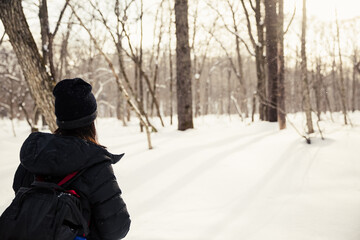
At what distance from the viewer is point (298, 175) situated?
3525mm

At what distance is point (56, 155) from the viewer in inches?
46.2

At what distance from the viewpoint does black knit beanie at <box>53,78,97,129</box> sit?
1.33 meters

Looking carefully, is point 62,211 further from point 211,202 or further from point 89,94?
point 211,202

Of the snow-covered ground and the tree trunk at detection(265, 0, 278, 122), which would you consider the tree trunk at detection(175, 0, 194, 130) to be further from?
the tree trunk at detection(265, 0, 278, 122)

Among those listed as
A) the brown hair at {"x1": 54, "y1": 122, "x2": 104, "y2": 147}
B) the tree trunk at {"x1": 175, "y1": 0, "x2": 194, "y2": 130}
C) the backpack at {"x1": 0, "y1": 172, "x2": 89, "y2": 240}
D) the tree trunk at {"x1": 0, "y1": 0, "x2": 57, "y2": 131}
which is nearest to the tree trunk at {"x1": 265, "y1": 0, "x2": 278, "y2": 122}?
the tree trunk at {"x1": 175, "y1": 0, "x2": 194, "y2": 130}

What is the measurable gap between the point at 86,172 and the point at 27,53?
3781mm

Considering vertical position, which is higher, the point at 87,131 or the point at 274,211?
the point at 87,131

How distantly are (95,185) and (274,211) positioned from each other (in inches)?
89.2

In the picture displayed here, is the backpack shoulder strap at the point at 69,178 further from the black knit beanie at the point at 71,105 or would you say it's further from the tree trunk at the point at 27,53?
the tree trunk at the point at 27,53

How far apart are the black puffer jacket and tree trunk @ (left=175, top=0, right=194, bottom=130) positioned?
557 centimetres

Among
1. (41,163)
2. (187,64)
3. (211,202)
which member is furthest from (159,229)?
(187,64)

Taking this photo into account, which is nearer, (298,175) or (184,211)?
(184,211)

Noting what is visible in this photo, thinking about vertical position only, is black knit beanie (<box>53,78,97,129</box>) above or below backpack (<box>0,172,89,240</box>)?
above

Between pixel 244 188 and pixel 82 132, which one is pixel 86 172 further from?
pixel 244 188
